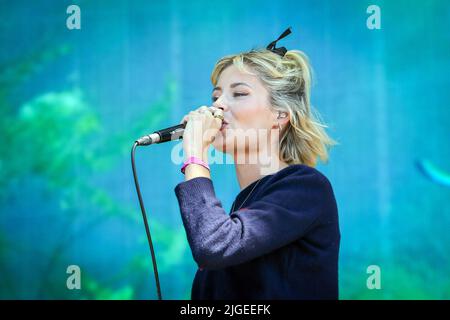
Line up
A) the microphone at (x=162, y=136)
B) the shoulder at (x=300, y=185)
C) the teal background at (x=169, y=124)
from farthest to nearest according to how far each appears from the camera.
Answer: the teal background at (x=169, y=124) < the microphone at (x=162, y=136) < the shoulder at (x=300, y=185)

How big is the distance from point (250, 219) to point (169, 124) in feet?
6.81

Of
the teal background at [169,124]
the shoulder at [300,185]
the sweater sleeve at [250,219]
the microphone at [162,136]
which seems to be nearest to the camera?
the sweater sleeve at [250,219]

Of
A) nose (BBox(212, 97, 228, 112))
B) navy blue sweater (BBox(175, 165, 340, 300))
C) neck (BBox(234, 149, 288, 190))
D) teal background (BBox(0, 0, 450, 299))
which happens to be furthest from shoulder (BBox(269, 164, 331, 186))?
teal background (BBox(0, 0, 450, 299))

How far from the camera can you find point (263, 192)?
4.64 ft

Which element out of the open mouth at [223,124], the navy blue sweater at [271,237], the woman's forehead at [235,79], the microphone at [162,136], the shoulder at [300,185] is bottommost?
the navy blue sweater at [271,237]

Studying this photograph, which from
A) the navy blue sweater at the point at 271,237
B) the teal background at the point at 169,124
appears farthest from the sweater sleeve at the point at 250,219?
the teal background at the point at 169,124

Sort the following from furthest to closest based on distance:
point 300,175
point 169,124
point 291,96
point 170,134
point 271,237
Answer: point 169,124, point 291,96, point 170,134, point 300,175, point 271,237

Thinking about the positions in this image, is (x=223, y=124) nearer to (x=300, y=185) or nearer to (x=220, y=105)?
(x=220, y=105)

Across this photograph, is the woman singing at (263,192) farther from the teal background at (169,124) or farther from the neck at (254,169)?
the teal background at (169,124)

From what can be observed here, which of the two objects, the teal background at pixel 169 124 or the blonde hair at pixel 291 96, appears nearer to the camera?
the blonde hair at pixel 291 96

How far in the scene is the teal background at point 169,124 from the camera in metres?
3.15

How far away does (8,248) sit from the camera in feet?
10.9

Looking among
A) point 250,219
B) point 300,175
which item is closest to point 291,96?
point 300,175

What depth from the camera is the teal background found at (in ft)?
10.3
